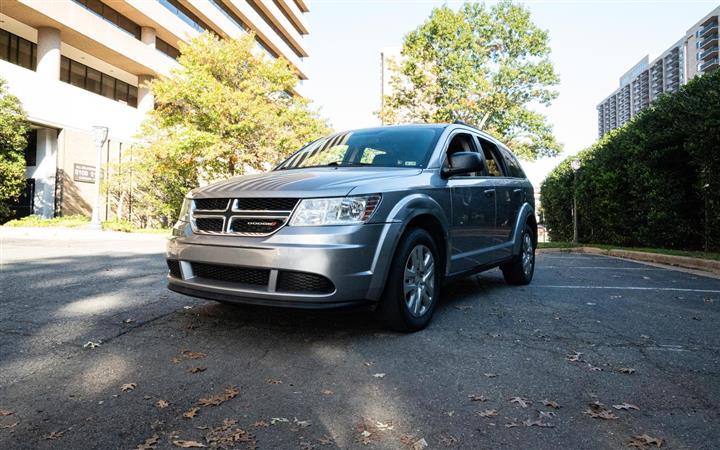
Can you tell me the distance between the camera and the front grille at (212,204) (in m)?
3.62

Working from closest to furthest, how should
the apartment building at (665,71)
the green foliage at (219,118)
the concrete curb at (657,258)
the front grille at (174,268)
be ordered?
the front grille at (174,268), the concrete curb at (657,258), the green foliage at (219,118), the apartment building at (665,71)

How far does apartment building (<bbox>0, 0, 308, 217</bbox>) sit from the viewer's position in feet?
Result: 71.5

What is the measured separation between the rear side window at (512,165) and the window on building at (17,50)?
85.4 ft

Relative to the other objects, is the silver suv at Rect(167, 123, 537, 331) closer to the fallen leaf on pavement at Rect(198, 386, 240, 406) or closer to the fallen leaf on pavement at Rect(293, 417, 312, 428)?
the fallen leaf on pavement at Rect(198, 386, 240, 406)

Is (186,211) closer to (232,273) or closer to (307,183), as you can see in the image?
(232,273)

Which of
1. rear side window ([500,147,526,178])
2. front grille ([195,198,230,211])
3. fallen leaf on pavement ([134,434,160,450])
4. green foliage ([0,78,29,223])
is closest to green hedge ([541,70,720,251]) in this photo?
rear side window ([500,147,526,178])

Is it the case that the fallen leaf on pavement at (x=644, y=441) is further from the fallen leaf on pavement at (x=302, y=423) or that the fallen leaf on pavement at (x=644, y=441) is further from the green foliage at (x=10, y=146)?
the green foliage at (x=10, y=146)

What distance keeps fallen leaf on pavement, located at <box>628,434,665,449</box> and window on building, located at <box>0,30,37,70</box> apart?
95.5 ft

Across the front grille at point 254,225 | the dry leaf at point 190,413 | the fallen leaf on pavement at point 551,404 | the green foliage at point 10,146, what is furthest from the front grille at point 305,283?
the green foliage at point 10,146

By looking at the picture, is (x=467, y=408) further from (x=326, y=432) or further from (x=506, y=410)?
(x=326, y=432)

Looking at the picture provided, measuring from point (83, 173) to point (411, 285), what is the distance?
24273 mm

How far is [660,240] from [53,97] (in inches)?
945

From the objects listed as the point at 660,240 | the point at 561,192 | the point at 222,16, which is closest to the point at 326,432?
the point at 660,240

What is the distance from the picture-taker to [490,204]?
532 cm
